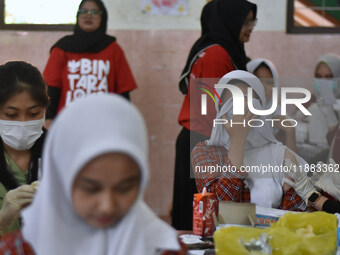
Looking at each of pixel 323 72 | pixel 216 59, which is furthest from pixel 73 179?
pixel 323 72

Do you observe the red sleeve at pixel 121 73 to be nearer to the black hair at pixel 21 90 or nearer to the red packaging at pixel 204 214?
the black hair at pixel 21 90

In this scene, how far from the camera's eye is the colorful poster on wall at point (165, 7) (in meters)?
4.44

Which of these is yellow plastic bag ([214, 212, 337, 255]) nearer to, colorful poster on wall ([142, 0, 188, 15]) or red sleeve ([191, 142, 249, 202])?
red sleeve ([191, 142, 249, 202])

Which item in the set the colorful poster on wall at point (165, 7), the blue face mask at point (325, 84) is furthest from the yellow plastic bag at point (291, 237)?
the colorful poster on wall at point (165, 7)

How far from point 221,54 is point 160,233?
179 centimetres

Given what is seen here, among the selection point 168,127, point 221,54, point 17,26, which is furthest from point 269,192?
point 17,26

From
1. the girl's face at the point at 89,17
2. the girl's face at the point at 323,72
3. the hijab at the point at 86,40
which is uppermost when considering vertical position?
the girl's face at the point at 89,17

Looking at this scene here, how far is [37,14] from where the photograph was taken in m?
4.42

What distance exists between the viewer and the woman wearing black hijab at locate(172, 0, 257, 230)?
2.89 meters

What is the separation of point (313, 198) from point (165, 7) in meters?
2.49

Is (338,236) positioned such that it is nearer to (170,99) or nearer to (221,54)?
(221,54)

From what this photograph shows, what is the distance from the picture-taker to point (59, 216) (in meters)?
1.19

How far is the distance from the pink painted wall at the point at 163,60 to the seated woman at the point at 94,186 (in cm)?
332

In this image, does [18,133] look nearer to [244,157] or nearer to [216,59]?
[244,157]
